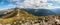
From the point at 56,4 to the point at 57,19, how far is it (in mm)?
412

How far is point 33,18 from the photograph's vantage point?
3.70 m

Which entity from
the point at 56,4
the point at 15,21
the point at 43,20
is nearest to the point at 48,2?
the point at 56,4

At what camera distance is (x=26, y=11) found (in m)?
3.76

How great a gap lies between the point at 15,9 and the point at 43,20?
815 mm

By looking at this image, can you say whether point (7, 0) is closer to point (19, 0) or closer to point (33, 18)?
point (19, 0)

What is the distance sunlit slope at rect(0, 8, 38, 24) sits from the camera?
12.0 ft

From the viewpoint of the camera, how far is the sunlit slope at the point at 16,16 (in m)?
3.65

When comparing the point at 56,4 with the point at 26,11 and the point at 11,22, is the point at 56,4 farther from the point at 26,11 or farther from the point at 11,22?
the point at 11,22

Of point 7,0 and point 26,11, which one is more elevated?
point 7,0

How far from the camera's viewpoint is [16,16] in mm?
3709

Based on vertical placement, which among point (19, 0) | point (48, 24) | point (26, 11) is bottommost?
point (48, 24)

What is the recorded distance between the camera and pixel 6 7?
371cm

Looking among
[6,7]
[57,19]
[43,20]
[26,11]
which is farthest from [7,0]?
[57,19]

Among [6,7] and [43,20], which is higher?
[6,7]
